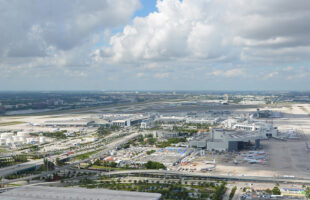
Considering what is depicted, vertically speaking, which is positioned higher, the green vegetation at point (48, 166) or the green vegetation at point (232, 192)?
the green vegetation at point (48, 166)

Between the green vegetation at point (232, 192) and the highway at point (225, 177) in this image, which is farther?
the highway at point (225, 177)

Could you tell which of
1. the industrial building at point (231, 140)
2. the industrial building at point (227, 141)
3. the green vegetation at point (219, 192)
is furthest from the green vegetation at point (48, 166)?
the industrial building at point (231, 140)

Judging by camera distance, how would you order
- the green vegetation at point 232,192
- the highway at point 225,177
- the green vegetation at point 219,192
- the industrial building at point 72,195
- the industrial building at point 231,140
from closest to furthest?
the industrial building at point 72,195
the green vegetation at point 219,192
the green vegetation at point 232,192
the highway at point 225,177
the industrial building at point 231,140

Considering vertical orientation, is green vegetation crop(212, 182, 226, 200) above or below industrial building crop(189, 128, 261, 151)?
below

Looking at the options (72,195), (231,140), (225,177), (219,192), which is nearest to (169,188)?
(219,192)

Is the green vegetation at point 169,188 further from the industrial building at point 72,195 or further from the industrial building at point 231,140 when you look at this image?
the industrial building at point 231,140

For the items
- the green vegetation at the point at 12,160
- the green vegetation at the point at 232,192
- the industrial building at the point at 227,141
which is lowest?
the green vegetation at the point at 232,192

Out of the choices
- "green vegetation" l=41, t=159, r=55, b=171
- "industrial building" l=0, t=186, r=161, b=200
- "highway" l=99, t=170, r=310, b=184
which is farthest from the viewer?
"green vegetation" l=41, t=159, r=55, b=171

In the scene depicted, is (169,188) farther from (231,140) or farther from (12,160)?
(12,160)

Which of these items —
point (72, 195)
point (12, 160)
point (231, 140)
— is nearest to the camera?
point (72, 195)

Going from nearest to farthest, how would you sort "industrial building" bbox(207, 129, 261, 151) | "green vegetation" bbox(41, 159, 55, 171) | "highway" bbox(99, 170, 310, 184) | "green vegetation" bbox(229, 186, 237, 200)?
"green vegetation" bbox(229, 186, 237, 200), "highway" bbox(99, 170, 310, 184), "green vegetation" bbox(41, 159, 55, 171), "industrial building" bbox(207, 129, 261, 151)

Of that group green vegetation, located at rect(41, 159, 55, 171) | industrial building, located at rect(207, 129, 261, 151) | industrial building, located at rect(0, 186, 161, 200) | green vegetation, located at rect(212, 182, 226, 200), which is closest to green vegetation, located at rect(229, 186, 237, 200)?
green vegetation, located at rect(212, 182, 226, 200)

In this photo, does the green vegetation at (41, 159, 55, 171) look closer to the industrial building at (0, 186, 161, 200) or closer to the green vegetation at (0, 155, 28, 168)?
the green vegetation at (0, 155, 28, 168)

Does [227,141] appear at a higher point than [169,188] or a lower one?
higher
